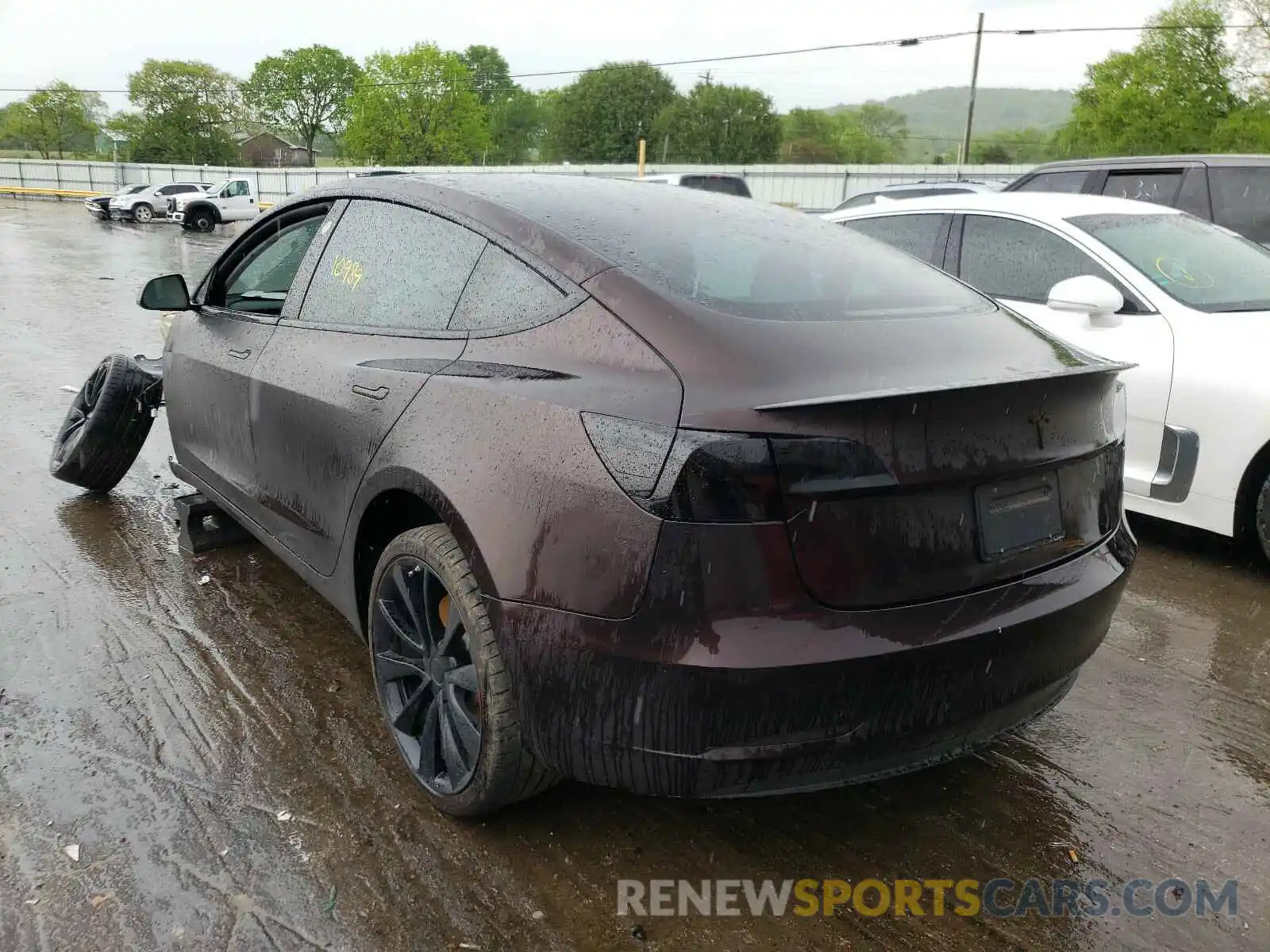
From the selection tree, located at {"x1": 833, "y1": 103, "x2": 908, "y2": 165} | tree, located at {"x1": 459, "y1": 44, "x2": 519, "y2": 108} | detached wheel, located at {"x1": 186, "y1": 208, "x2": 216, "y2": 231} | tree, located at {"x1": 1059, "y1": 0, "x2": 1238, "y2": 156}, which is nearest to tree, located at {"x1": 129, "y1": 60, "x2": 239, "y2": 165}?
tree, located at {"x1": 459, "y1": 44, "x2": 519, "y2": 108}

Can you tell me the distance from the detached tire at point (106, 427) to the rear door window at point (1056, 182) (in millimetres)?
6211

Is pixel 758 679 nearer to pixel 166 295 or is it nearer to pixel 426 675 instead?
pixel 426 675

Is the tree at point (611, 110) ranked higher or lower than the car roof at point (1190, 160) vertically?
higher

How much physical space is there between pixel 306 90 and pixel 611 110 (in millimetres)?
34137

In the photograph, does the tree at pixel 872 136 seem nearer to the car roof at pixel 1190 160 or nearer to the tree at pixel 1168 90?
the tree at pixel 1168 90

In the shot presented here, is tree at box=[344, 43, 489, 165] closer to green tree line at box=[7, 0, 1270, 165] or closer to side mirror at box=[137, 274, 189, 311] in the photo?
green tree line at box=[7, 0, 1270, 165]

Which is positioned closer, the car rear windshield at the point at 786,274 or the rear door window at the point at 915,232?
the car rear windshield at the point at 786,274

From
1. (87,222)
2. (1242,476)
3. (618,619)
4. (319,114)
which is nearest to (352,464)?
(618,619)

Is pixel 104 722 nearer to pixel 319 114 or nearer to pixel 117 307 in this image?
pixel 117 307

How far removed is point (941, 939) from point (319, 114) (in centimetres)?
11817

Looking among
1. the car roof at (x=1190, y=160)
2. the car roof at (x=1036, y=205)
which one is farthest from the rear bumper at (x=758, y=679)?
the car roof at (x=1190, y=160)

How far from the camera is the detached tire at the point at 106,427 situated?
4742 millimetres

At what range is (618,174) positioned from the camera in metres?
38.9

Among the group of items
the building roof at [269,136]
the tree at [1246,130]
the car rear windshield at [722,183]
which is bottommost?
the car rear windshield at [722,183]
